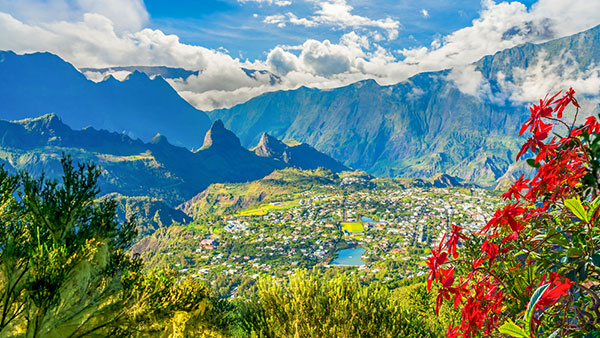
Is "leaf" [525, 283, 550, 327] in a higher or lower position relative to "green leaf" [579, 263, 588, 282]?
lower

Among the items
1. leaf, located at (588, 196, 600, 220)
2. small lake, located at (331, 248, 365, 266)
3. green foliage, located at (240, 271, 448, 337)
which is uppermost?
leaf, located at (588, 196, 600, 220)

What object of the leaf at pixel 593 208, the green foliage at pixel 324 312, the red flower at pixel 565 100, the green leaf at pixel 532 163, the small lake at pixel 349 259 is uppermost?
the red flower at pixel 565 100

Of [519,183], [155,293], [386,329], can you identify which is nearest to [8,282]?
[155,293]

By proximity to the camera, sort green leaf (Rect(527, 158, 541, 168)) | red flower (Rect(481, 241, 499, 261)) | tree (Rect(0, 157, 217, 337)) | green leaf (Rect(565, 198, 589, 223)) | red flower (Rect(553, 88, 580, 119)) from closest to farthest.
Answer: green leaf (Rect(565, 198, 589, 223))
red flower (Rect(481, 241, 499, 261))
green leaf (Rect(527, 158, 541, 168))
red flower (Rect(553, 88, 580, 119))
tree (Rect(0, 157, 217, 337))

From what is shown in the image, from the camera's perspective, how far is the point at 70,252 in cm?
670

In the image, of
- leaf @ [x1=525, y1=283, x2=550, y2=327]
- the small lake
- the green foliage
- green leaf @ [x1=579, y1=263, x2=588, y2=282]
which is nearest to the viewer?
leaf @ [x1=525, y1=283, x2=550, y2=327]

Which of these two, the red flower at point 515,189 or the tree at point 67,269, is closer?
the red flower at point 515,189

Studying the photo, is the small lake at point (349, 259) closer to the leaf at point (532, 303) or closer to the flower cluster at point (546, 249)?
the flower cluster at point (546, 249)

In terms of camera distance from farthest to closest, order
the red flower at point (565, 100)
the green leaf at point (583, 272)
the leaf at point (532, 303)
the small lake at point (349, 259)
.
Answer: the small lake at point (349, 259) < the red flower at point (565, 100) < the green leaf at point (583, 272) < the leaf at point (532, 303)

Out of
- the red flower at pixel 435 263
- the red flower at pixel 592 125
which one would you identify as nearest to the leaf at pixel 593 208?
the red flower at pixel 435 263

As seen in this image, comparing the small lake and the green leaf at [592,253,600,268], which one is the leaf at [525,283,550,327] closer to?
the green leaf at [592,253,600,268]

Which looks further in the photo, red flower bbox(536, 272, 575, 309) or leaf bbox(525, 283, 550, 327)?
red flower bbox(536, 272, 575, 309)

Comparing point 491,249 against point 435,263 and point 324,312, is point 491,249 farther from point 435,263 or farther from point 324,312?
point 324,312

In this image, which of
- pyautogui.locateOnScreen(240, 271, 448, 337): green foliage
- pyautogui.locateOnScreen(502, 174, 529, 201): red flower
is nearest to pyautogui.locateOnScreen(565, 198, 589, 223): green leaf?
pyautogui.locateOnScreen(502, 174, 529, 201): red flower
